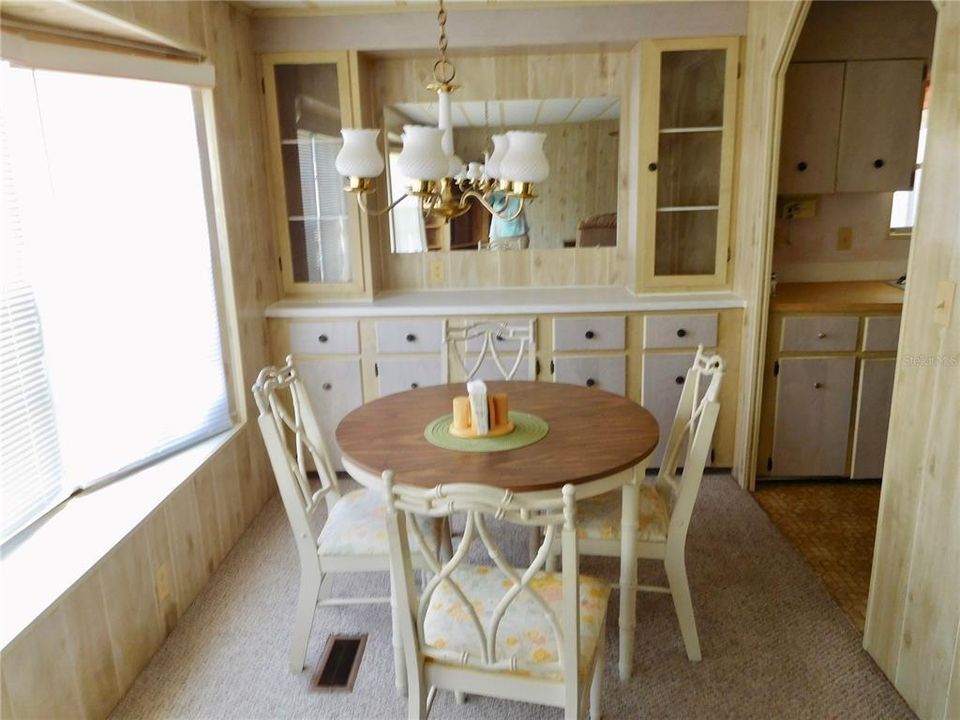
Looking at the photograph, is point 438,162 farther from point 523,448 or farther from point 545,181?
point 545,181

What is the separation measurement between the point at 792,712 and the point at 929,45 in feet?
9.89

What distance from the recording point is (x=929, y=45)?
310 centimetres

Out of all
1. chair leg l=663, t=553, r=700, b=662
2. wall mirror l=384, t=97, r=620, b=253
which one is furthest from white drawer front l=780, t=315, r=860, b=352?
chair leg l=663, t=553, r=700, b=662

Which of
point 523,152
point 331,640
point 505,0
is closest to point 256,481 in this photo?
point 331,640

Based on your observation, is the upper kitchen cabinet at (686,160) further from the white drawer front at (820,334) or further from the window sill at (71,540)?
the window sill at (71,540)

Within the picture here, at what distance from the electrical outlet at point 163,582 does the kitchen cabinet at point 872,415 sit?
3066mm

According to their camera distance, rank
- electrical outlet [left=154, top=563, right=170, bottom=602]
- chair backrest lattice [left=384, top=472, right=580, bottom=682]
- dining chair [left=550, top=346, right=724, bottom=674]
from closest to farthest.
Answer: chair backrest lattice [left=384, top=472, right=580, bottom=682]
dining chair [left=550, top=346, right=724, bottom=674]
electrical outlet [left=154, top=563, right=170, bottom=602]

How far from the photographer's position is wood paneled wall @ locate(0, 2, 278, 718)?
1721mm

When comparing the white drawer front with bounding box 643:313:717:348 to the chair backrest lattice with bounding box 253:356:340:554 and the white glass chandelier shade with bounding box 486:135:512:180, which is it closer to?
the white glass chandelier shade with bounding box 486:135:512:180

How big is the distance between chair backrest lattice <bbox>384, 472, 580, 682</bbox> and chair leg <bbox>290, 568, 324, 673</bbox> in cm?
67

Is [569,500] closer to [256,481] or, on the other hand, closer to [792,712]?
[792,712]

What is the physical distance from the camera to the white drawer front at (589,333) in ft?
10.7

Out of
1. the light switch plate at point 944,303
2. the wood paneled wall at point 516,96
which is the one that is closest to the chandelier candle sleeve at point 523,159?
the light switch plate at point 944,303

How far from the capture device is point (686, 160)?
329cm
